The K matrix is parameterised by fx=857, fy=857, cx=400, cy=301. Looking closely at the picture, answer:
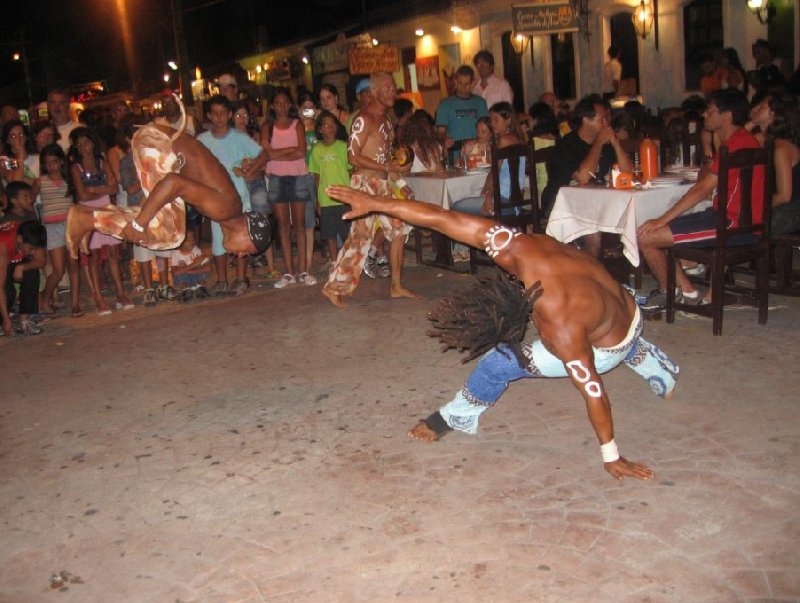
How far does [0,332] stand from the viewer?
735 cm

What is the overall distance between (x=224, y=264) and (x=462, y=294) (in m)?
4.75

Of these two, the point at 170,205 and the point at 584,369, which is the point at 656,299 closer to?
the point at 584,369

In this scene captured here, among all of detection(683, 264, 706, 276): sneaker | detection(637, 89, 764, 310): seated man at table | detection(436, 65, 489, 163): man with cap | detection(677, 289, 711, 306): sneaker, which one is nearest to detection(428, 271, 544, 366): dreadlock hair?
detection(637, 89, 764, 310): seated man at table

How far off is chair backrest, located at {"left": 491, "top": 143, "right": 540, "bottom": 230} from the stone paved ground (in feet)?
5.89

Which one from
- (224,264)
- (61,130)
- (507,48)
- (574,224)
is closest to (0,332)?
(224,264)

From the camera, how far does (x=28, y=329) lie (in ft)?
23.8

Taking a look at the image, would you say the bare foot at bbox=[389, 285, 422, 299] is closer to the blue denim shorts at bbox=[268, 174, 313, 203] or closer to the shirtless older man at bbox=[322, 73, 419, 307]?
the shirtless older man at bbox=[322, 73, 419, 307]

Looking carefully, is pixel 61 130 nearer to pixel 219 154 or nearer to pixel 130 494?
pixel 219 154

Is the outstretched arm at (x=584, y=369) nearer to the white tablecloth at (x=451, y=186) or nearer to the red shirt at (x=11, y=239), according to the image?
the white tablecloth at (x=451, y=186)

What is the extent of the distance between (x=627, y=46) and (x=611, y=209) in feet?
35.1

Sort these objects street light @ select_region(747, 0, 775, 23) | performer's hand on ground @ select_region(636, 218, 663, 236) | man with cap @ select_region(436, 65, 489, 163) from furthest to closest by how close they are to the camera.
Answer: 1. street light @ select_region(747, 0, 775, 23)
2. man with cap @ select_region(436, 65, 489, 163)
3. performer's hand on ground @ select_region(636, 218, 663, 236)

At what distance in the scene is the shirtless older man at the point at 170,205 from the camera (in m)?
6.28

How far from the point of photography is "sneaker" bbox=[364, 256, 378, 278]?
8.33m

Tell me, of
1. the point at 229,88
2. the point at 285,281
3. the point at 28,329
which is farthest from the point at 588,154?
the point at 229,88
